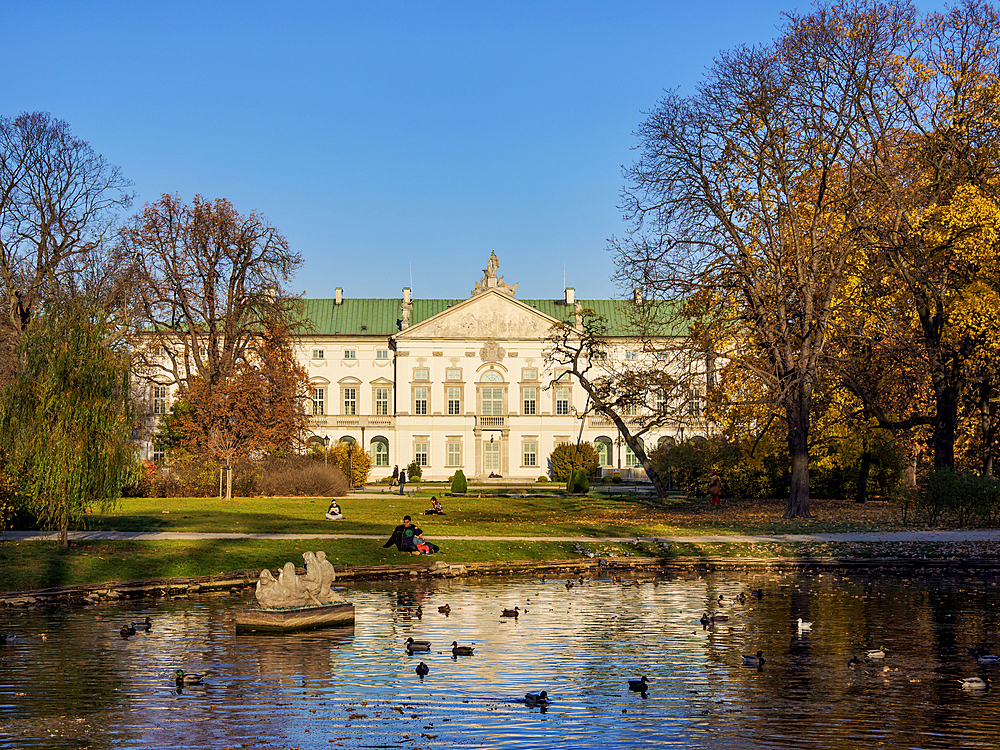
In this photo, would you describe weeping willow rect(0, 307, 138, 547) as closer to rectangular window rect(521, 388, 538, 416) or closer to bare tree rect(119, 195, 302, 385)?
bare tree rect(119, 195, 302, 385)

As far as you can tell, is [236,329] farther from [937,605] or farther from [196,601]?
[937,605]

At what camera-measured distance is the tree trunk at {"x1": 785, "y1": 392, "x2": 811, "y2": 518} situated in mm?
34728

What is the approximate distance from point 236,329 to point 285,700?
130 ft

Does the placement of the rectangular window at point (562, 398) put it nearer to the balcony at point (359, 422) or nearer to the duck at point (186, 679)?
the balcony at point (359, 422)

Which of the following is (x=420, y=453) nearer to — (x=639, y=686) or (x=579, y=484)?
(x=579, y=484)

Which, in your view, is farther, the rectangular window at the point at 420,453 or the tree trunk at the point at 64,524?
the rectangular window at the point at 420,453

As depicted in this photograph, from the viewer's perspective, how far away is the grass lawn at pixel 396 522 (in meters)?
22.5

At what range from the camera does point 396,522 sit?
33.9 m

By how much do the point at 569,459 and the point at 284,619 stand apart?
5981 centimetres

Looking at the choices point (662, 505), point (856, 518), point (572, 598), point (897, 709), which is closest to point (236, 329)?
point (662, 505)

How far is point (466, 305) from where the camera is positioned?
266ft

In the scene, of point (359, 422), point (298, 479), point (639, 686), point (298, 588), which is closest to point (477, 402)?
point (359, 422)

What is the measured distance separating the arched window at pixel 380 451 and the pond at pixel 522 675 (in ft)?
202

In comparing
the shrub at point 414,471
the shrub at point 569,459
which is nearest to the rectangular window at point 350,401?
the shrub at point 414,471
